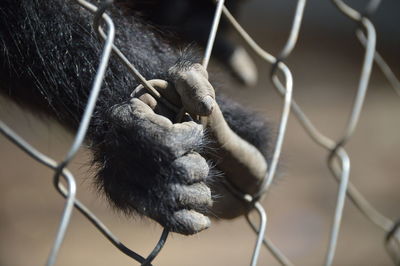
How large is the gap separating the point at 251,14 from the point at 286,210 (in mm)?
1182

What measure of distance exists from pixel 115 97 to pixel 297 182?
1922mm

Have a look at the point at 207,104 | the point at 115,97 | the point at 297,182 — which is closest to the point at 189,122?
the point at 207,104

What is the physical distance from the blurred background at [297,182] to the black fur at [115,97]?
65 centimetres

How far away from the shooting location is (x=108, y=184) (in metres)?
0.85

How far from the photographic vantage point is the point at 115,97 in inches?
34.8

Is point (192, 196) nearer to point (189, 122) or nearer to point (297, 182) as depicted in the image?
point (189, 122)

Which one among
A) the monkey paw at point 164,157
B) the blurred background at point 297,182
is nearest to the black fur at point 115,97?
the monkey paw at point 164,157

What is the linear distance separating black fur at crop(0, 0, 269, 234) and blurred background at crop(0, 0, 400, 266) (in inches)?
25.6

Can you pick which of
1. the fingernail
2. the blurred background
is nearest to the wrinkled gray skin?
the fingernail

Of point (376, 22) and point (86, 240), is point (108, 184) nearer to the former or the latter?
point (86, 240)

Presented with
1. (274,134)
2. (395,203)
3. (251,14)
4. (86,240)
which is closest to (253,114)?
(274,134)

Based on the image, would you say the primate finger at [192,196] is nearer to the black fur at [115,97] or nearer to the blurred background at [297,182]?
the black fur at [115,97]

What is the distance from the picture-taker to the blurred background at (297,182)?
7.54 feet

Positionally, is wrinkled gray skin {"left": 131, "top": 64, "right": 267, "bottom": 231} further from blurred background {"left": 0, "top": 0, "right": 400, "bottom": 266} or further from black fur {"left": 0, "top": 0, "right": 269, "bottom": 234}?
blurred background {"left": 0, "top": 0, "right": 400, "bottom": 266}
